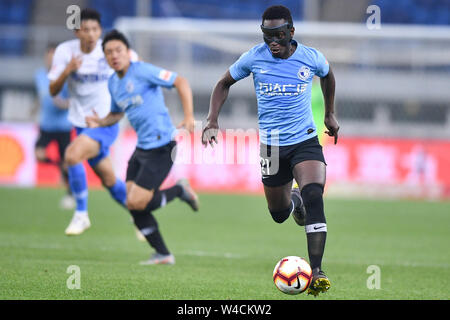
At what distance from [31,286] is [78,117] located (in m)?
4.10

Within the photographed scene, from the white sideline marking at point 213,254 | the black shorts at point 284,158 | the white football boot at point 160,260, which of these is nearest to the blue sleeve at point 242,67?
the black shorts at point 284,158

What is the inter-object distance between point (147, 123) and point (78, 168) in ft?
6.64

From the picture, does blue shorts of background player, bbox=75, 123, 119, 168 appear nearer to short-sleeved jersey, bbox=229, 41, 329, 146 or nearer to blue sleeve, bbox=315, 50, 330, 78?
short-sleeved jersey, bbox=229, 41, 329, 146

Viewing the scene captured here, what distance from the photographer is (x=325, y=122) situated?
6.97 meters

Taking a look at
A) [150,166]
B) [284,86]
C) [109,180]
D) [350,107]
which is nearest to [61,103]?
[109,180]

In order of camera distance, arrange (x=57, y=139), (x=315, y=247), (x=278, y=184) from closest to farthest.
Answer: (x=315, y=247), (x=278, y=184), (x=57, y=139)

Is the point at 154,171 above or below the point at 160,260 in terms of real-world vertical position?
above

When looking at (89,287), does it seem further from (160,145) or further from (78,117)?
(78,117)

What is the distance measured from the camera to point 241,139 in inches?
739

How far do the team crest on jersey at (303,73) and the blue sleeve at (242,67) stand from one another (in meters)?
0.42

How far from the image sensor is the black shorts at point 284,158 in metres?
6.70

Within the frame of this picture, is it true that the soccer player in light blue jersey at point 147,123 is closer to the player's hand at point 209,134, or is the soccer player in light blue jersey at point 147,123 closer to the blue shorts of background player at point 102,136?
the blue shorts of background player at point 102,136

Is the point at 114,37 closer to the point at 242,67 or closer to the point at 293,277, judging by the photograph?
the point at 242,67
